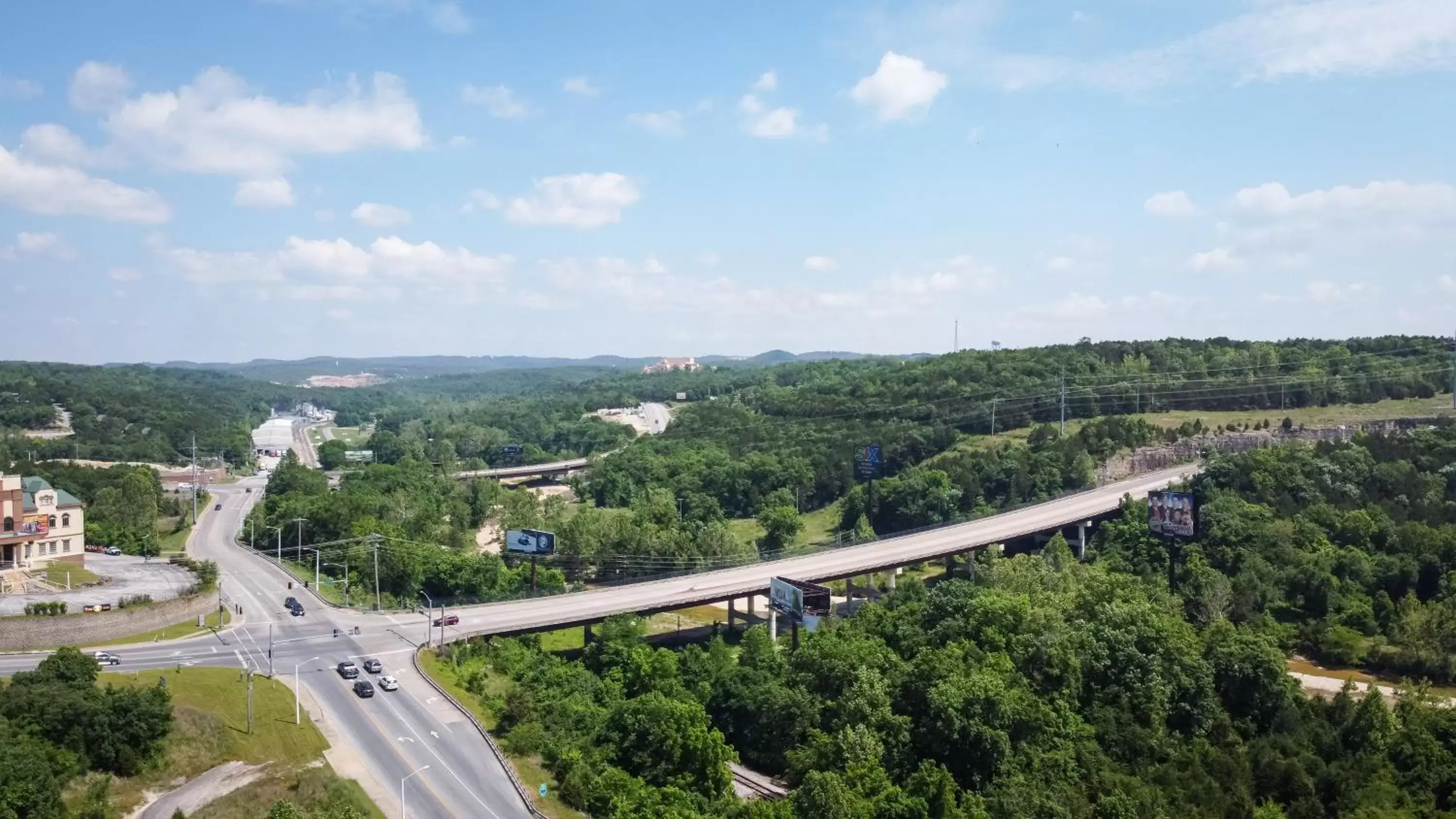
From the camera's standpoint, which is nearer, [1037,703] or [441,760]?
[441,760]

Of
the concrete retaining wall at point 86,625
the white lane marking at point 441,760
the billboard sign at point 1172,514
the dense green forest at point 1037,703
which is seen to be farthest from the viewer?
the billboard sign at point 1172,514

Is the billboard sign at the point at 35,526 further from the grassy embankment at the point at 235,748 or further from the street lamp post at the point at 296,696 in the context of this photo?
the street lamp post at the point at 296,696

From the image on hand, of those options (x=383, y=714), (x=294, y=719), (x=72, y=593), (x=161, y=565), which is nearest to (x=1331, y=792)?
(x=383, y=714)

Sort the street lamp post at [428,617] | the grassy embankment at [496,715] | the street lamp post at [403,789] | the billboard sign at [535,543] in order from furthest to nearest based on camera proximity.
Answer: the billboard sign at [535,543], the street lamp post at [428,617], the grassy embankment at [496,715], the street lamp post at [403,789]

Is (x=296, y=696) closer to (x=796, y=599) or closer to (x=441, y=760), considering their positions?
(x=441, y=760)

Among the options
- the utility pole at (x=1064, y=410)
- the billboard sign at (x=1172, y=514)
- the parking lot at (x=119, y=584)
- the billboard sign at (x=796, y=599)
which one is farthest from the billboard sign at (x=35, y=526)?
the utility pole at (x=1064, y=410)

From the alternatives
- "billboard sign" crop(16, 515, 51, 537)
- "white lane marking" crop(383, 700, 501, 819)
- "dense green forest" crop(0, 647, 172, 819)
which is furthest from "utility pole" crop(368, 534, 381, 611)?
"billboard sign" crop(16, 515, 51, 537)

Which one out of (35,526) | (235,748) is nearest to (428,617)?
(235,748)
